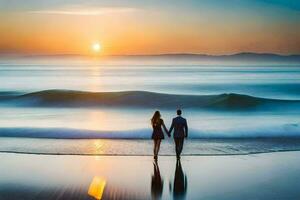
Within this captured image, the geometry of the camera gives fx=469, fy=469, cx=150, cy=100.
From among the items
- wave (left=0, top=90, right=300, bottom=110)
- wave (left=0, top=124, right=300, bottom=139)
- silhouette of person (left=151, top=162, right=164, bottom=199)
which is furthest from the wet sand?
wave (left=0, top=90, right=300, bottom=110)

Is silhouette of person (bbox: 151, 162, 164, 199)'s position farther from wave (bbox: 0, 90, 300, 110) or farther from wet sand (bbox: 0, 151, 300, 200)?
wave (bbox: 0, 90, 300, 110)

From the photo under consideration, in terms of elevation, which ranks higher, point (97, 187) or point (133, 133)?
point (133, 133)

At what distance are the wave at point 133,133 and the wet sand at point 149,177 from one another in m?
5.50

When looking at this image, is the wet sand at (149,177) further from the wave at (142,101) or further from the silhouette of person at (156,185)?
the wave at (142,101)

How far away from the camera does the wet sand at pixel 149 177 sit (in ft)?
32.6

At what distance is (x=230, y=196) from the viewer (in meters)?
9.62

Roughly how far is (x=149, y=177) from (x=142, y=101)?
32827mm

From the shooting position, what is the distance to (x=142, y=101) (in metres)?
44.2

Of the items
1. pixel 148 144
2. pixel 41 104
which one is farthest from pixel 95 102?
pixel 148 144

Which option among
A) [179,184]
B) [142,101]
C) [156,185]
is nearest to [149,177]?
[156,185]

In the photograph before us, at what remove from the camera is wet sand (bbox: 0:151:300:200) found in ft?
32.6

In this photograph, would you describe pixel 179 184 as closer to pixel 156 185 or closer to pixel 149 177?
pixel 156 185

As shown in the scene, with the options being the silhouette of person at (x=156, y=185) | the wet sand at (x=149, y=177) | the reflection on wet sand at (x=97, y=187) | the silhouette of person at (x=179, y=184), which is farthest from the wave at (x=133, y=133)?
the reflection on wet sand at (x=97, y=187)

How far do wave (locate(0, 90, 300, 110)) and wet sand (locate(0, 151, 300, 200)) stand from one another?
77.9 feet
